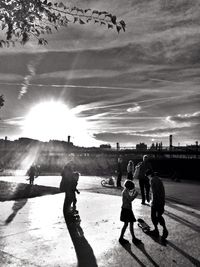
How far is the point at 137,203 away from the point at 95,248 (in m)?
6.49

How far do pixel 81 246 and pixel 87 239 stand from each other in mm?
582

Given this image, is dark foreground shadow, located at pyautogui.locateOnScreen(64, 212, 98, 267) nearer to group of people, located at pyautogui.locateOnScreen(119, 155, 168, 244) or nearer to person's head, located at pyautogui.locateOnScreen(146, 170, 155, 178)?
group of people, located at pyautogui.locateOnScreen(119, 155, 168, 244)

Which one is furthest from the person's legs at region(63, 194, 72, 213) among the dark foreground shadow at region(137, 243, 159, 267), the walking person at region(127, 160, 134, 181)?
the dark foreground shadow at region(137, 243, 159, 267)

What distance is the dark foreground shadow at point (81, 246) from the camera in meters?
6.32

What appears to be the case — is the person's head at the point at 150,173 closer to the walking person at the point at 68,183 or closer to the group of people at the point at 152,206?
the group of people at the point at 152,206

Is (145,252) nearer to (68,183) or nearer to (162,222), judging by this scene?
(162,222)

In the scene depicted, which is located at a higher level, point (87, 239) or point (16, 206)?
point (16, 206)

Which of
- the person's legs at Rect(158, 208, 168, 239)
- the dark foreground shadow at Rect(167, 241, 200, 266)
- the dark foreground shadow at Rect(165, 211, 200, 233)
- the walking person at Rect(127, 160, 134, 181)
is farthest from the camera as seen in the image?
the walking person at Rect(127, 160, 134, 181)

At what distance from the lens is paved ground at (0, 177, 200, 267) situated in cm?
644

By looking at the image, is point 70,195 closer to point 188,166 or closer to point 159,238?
point 159,238

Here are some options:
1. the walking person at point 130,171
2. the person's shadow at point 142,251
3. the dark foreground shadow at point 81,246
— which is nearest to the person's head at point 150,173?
the person's shadow at point 142,251

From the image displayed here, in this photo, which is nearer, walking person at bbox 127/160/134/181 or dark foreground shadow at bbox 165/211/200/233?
dark foreground shadow at bbox 165/211/200/233

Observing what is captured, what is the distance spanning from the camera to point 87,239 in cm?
795

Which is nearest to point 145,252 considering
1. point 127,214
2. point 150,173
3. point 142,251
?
point 142,251
